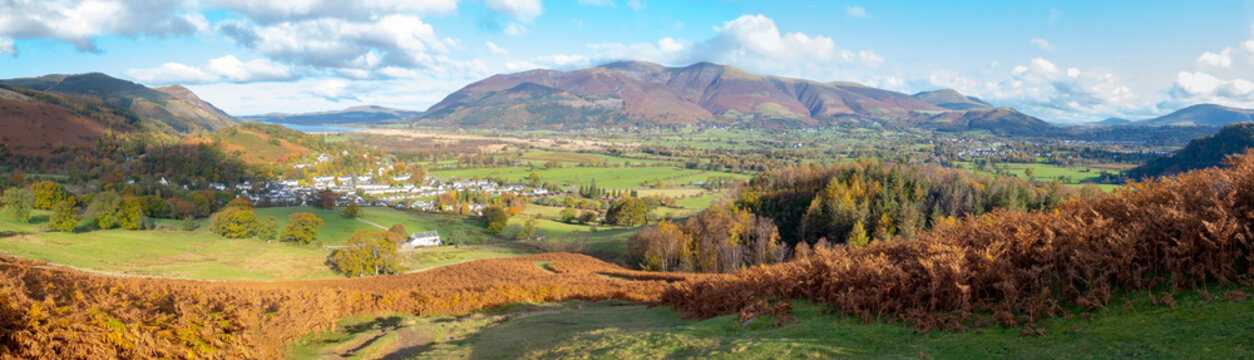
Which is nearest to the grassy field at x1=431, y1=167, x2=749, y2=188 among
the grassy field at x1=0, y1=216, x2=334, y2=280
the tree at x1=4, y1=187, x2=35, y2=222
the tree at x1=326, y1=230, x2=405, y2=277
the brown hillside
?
the brown hillside

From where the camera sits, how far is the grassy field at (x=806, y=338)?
6.07m

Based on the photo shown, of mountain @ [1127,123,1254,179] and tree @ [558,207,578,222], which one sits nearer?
mountain @ [1127,123,1254,179]

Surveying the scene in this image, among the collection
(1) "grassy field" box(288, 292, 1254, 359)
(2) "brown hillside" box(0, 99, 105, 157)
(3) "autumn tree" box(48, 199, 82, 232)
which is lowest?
(3) "autumn tree" box(48, 199, 82, 232)

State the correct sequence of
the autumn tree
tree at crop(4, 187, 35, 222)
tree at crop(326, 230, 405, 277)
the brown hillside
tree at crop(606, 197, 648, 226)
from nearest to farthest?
tree at crop(326, 230, 405, 277) → the autumn tree → tree at crop(4, 187, 35, 222) → tree at crop(606, 197, 648, 226) → the brown hillside

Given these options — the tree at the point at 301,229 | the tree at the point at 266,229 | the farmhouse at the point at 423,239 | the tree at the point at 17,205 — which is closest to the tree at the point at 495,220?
the farmhouse at the point at 423,239

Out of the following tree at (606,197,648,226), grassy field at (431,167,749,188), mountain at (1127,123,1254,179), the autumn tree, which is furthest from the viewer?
grassy field at (431,167,749,188)

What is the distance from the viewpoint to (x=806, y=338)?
28.3 ft

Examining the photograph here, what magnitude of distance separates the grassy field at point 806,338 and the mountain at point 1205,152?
355ft

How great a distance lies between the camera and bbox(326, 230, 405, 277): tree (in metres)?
39.4

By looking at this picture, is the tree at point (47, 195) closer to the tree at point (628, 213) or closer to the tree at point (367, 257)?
the tree at point (367, 257)

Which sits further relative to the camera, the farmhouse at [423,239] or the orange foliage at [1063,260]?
the farmhouse at [423,239]

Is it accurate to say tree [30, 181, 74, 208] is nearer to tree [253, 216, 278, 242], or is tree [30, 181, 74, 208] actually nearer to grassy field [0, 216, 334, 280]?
grassy field [0, 216, 334, 280]

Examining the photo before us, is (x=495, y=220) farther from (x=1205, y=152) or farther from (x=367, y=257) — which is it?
(x=1205, y=152)

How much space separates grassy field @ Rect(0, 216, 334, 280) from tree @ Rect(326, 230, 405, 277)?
1.21m
